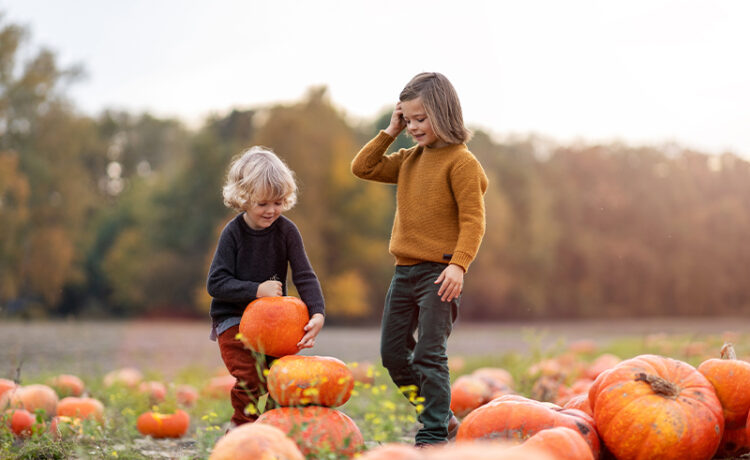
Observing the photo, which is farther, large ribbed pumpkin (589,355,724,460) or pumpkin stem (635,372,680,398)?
pumpkin stem (635,372,680,398)

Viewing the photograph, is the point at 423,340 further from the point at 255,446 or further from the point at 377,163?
the point at 255,446

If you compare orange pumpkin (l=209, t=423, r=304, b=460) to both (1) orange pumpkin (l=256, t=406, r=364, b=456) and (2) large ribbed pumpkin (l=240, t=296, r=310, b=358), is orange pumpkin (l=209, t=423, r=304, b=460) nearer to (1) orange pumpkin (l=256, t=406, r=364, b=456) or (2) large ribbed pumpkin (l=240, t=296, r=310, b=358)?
(1) orange pumpkin (l=256, t=406, r=364, b=456)

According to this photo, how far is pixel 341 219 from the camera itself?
24.5 metres

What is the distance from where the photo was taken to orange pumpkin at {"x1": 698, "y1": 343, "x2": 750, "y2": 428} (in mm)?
3320

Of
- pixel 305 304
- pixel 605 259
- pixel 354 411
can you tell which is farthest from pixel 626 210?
pixel 305 304

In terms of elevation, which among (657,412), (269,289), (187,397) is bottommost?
(187,397)

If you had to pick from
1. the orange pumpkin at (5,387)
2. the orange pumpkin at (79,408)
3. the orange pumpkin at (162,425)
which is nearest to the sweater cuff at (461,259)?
the orange pumpkin at (162,425)

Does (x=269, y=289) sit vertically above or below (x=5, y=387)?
above

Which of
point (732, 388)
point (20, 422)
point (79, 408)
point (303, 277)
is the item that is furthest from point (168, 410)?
point (732, 388)

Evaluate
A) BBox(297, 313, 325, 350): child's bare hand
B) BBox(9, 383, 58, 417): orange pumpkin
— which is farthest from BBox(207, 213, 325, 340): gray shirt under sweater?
BBox(9, 383, 58, 417): orange pumpkin

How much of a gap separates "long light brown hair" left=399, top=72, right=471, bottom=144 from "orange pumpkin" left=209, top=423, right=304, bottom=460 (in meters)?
2.02

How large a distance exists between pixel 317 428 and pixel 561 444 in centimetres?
96

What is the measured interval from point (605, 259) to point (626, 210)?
7.66 ft

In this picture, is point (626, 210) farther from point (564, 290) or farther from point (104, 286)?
point (104, 286)
